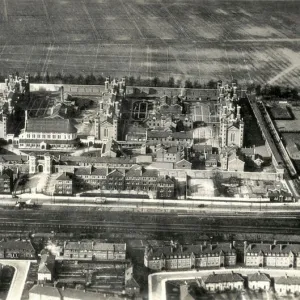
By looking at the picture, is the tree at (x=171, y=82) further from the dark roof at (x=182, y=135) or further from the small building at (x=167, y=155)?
the small building at (x=167, y=155)

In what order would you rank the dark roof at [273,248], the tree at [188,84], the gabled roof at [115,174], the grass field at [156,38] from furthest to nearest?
the grass field at [156,38] < the tree at [188,84] < the gabled roof at [115,174] < the dark roof at [273,248]

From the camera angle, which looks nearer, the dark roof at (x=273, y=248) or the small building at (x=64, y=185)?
the dark roof at (x=273, y=248)

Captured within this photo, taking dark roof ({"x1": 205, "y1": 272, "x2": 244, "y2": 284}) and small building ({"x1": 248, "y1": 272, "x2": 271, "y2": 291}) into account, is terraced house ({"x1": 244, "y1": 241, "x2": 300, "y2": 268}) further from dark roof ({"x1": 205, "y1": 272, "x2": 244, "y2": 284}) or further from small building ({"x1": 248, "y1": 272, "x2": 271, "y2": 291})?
dark roof ({"x1": 205, "y1": 272, "x2": 244, "y2": 284})

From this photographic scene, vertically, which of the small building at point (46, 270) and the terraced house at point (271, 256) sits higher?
the terraced house at point (271, 256)

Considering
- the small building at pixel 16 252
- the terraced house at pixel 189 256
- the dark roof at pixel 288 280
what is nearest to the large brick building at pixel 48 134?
the small building at pixel 16 252

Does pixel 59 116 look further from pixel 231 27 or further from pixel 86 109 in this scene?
pixel 231 27
